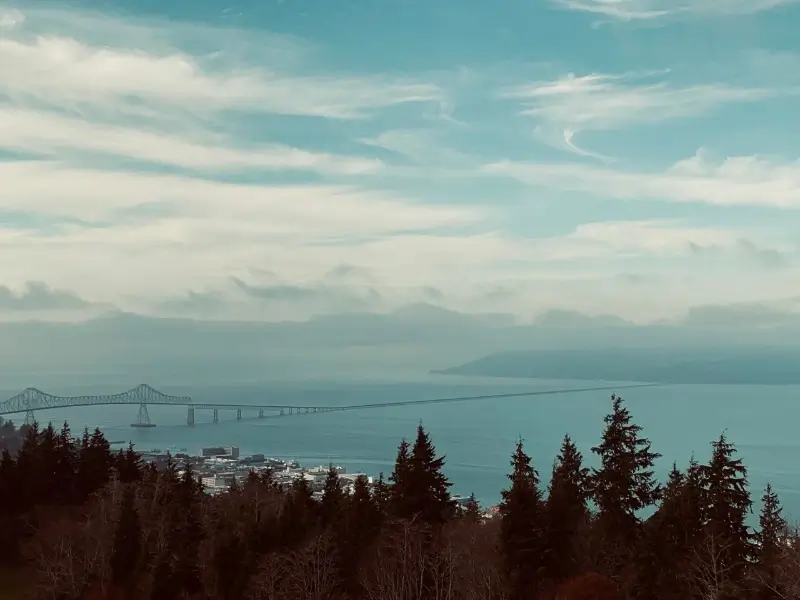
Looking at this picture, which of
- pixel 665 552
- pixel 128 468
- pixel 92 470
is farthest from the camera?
pixel 128 468

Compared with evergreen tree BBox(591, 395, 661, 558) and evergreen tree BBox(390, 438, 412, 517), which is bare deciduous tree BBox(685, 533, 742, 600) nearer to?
evergreen tree BBox(591, 395, 661, 558)

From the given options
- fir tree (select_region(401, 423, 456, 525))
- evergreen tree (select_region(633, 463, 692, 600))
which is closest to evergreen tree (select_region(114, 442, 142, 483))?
fir tree (select_region(401, 423, 456, 525))

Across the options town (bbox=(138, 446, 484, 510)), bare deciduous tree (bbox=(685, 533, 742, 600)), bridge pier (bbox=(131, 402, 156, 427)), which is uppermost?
bare deciduous tree (bbox=(685, 533, 742, 600))

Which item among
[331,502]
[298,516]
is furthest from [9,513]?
[298,516]

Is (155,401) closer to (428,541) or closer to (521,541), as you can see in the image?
(428,541)

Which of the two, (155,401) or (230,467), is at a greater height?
Answer: (155,401)

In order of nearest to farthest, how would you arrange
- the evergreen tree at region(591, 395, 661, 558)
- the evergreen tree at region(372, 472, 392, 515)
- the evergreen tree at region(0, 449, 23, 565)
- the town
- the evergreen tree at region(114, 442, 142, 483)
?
the evergreen tree at region(591, 395, 661, 558)
the evergreen tree at region(372, 472, 392, 515)
the evergreen tree at region(0, 449, 23, 565)
the evergreen tree at region(114, 442, 142, 483)
the town

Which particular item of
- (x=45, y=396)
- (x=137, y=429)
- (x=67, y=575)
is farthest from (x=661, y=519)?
(x=45, y=396)
